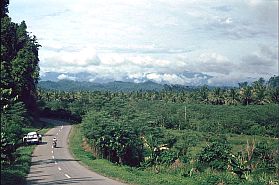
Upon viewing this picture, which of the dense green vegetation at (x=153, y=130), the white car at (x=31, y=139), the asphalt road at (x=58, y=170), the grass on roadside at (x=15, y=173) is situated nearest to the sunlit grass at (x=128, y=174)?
the dense green vegetation at (x=153, y=130)

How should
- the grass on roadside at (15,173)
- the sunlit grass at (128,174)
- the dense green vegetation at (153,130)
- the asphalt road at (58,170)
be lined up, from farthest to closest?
the dense green vegetation at (153,130) → the sunlit grass at (128,174) → the asphalt road at (58,170) → the grass on roadside at (15,173)

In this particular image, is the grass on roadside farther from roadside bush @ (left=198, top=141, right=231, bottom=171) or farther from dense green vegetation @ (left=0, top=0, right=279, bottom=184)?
roadside bush @ (left=198, top=141, right=231, bottom=171)

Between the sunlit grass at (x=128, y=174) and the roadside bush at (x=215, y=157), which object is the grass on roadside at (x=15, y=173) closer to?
the sunlit grass at (x=128, y=174)

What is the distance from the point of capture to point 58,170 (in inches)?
1107

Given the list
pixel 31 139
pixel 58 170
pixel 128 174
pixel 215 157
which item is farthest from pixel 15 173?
pixel 31 139

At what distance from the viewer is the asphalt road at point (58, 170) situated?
77.0ft

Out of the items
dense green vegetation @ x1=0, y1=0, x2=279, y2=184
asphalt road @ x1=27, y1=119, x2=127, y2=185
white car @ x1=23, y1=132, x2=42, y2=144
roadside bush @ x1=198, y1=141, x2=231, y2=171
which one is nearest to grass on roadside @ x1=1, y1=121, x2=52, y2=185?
dense green vegetation @ x1=0, y1=0, x2=279, y2=184

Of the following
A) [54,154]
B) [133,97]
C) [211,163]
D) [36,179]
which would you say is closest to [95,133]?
[54,154]

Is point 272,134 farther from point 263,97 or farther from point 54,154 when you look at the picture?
point 54,154

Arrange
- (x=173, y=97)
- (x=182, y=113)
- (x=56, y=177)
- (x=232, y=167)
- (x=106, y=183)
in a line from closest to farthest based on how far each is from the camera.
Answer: (x=106, y=183) < (x=56, y=177) < (x=232, y=167) < (x=182, y=113) < (x=173, y=97)

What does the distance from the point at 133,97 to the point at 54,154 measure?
8652 centimetres

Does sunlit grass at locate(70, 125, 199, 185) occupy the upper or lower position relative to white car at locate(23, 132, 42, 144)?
lower

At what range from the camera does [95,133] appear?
3681 cm

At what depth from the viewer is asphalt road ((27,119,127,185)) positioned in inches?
924
